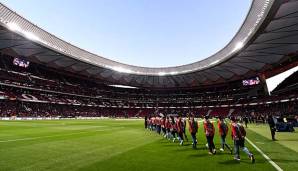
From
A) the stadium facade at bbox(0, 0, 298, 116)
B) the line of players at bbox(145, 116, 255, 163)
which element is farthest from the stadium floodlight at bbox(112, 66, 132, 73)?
the line of players at bbox(145, 116, 255, 163)

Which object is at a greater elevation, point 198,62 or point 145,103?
point 198,62

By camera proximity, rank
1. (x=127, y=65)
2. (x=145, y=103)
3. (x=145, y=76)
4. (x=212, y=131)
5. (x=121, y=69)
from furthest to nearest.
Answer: (x=145, y=103) → (x=145, y=76) → (x=127, y=65) → (x=121, y=69) → (x=212, y=131)

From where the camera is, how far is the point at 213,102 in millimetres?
102688

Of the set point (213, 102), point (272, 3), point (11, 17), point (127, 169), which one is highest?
point (11, 17)

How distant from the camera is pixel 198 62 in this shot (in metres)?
85.5

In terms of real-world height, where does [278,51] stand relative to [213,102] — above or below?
above

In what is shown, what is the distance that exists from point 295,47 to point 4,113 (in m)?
62.7

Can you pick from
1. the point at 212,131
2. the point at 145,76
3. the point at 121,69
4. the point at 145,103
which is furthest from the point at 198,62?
the point at 212,131

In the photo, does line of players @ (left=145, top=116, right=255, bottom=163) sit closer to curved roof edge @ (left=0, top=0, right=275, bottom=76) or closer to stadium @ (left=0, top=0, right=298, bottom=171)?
stadium @ (left=0, top=0, right=298, bottom=171)

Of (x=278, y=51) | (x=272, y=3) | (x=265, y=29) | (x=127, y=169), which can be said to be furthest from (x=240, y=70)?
(x=127, y=169)

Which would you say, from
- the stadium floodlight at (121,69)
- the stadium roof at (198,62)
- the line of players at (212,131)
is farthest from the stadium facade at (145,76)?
the line of players at (212,131)

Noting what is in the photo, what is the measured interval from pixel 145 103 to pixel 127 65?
894 inches

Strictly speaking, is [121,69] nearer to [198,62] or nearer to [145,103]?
[145,103]

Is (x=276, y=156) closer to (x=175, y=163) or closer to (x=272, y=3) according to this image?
(x=175, y=163)
